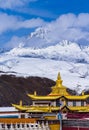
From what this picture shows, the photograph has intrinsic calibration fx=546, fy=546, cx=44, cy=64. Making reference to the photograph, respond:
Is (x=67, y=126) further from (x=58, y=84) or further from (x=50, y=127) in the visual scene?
(x=58, y=84)

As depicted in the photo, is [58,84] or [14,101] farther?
[14,101]

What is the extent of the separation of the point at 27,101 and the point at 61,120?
14251cm

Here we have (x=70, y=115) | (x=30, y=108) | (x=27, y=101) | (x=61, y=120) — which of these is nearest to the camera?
(x=61, y=120)

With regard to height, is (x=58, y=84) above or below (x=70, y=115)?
above

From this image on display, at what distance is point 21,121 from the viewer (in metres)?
55.7

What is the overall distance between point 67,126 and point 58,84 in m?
13.6

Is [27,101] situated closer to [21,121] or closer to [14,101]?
[14,101]

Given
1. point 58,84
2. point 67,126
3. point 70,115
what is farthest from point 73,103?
point 67,126

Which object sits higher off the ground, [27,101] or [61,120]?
[27,101]

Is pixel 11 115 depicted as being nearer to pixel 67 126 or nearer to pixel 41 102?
pixel 41 102

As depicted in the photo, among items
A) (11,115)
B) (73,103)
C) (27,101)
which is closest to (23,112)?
(11,115)

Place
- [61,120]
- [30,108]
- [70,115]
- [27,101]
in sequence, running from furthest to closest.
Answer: [27,101], [30,108], [70,115], [61,120]

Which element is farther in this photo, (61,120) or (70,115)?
(70,115)

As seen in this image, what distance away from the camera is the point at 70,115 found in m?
60.2
